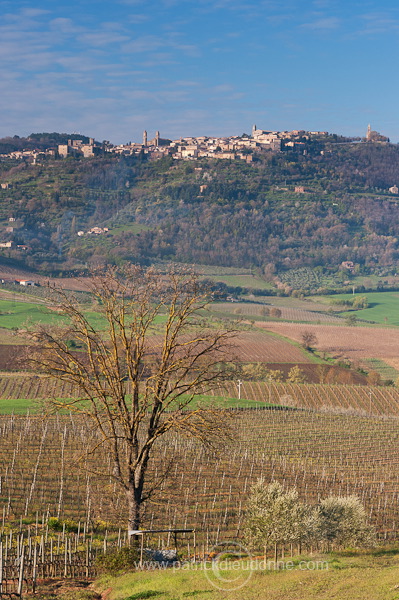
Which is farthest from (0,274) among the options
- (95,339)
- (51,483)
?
(95,339)

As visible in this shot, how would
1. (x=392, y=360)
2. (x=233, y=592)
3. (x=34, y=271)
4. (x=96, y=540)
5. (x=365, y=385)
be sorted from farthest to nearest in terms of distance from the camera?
(x=34, y=271) → (x=392, y=360) → (x=365, y=385) → (x=96, y=540) → (x=233, y=592)

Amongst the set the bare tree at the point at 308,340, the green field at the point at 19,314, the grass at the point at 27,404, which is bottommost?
the grass at the point at 27,404

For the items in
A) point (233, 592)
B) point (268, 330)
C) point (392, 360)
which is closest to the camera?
point (233, 592)

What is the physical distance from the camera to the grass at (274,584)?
51.5ft

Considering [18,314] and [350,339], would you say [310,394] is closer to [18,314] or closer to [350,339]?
[350,339]

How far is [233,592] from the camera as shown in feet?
53.4

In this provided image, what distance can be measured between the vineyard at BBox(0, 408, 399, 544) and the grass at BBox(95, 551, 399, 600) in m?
2.76

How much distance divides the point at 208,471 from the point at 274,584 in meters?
21.5

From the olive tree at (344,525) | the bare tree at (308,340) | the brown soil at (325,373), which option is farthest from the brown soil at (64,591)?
the bare tree at (308,340)

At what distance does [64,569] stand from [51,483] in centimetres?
1250

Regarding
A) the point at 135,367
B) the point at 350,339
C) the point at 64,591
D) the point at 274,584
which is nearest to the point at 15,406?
the point at 135,367

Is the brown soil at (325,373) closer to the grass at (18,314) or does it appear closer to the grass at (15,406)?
the grass at (18,314)

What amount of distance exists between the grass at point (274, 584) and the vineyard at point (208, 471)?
276cm

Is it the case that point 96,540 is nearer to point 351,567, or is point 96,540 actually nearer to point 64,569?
point 64,569
